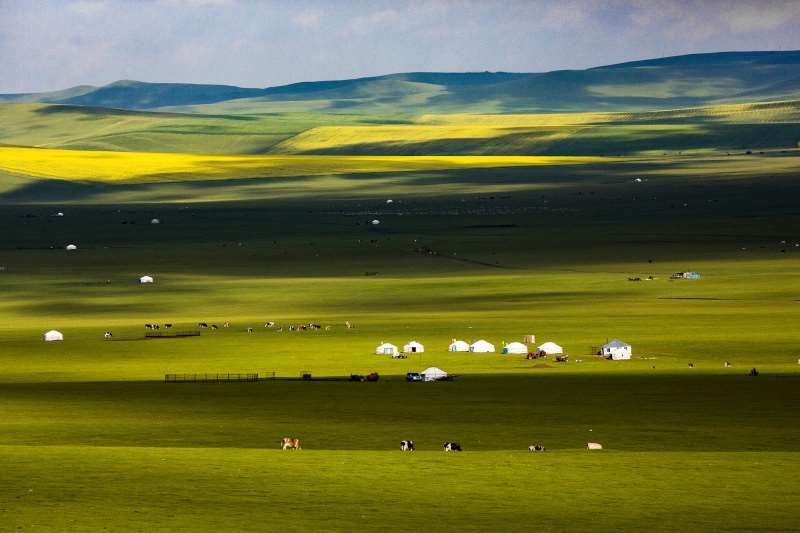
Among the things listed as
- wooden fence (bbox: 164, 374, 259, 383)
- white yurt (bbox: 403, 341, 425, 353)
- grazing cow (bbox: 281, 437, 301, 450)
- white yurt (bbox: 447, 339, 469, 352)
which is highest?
white yurt (bbox: 447, 339, 469, 352)

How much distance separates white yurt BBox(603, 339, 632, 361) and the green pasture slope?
0.94 metres

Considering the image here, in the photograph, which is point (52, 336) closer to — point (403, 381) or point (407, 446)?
point (403, 381)

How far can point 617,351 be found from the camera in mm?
75812

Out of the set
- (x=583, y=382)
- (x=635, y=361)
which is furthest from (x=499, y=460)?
(x=635, y=361)

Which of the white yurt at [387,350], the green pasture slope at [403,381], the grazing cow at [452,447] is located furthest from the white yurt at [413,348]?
the grazing cow at [452,447]

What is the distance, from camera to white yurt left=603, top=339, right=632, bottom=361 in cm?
7562

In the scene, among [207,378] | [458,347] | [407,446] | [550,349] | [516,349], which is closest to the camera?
[407,446]

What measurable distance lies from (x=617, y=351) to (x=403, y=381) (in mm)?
11242

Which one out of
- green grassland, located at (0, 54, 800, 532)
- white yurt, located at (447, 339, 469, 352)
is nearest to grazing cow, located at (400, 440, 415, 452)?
green grassland, located at (0, 54, 800, 532)

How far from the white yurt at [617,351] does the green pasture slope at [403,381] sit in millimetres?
936

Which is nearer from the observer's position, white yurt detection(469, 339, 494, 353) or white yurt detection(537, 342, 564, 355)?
white yurt detection(537, 342, 564, 355)

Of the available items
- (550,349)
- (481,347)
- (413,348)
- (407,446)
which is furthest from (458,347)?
(407,446)

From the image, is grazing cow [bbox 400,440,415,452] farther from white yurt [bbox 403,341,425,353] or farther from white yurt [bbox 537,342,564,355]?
white yurt [bbox 403,341,425,353]

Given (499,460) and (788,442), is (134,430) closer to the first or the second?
A: (499,460)
